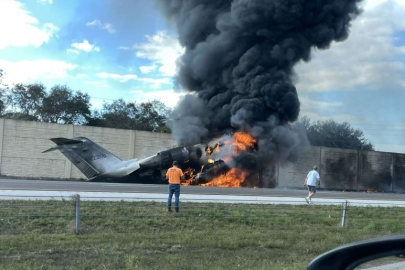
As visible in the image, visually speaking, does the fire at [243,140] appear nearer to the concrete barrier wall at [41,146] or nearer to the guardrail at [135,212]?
the concrete barrier wall at [41,146]

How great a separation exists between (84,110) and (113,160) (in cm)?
2733

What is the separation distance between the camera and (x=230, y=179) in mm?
33750

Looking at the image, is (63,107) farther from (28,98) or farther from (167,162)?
A: (167,162)

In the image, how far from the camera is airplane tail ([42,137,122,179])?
A: 3030 centimetres

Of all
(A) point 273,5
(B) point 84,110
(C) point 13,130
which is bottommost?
(C) point 13,130

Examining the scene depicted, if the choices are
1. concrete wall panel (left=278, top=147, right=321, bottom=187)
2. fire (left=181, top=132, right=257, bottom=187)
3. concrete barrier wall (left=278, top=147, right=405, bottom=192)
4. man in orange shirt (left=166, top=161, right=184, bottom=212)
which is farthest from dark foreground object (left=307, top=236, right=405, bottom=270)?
concrete barrier wall (left=278, top=147, right=405, bottom=192)

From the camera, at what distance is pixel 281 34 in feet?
118

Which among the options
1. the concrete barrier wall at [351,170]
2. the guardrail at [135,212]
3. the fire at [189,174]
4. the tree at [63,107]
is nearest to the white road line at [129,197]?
the guardrail at [135,212]

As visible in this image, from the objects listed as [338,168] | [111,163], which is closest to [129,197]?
[111,163]

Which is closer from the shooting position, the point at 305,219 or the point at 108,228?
the point at 108,228

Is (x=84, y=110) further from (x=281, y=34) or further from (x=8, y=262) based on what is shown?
(x=8, y=262)

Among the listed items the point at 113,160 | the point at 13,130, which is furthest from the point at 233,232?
the point at 13,130

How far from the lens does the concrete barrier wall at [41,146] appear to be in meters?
37.9

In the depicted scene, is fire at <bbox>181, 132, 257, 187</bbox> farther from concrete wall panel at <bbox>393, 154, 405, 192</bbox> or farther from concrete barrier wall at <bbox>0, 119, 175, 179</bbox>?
concrete wall panel at <bbox>393, 154, 405, 192</bbox>
